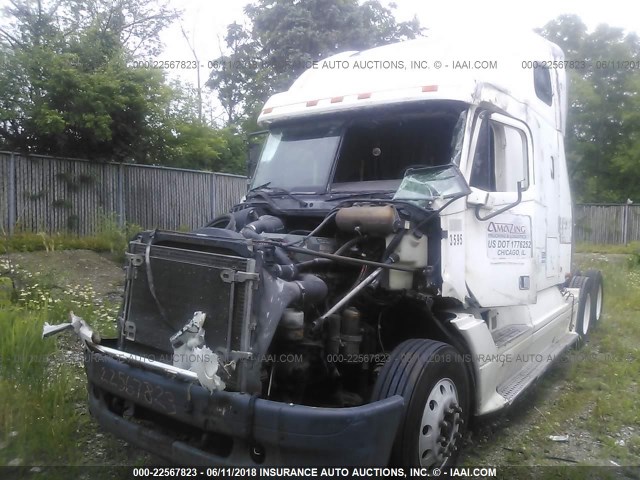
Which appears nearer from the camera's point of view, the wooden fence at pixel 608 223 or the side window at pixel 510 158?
the side window at pixel 510 158

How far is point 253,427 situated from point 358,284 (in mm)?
1143

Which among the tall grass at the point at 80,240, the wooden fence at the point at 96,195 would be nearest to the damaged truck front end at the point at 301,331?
the tall grass at the point at 80,240

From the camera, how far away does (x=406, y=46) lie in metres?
5.11

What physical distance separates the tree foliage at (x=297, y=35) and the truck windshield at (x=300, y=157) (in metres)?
13.0

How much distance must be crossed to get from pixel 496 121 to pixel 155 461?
363 cm

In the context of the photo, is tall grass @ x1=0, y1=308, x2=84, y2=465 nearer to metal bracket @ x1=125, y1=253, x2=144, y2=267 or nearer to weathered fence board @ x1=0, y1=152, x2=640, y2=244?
metal bracket @ x1=125, y1=253, x2=144, y2=267

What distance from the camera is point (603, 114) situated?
975 inches

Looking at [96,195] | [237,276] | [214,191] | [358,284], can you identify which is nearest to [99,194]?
[96,195]

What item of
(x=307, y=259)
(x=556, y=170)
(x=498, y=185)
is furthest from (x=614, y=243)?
(x=307, y=259)

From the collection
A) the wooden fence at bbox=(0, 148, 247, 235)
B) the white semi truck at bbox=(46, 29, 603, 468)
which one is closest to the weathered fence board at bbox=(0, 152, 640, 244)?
the wooden fence at bbox=(0, 148, 247, 235)

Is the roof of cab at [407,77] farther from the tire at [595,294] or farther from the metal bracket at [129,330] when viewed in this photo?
the tire at [595,294]

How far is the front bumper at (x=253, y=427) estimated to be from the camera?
9.13 feet

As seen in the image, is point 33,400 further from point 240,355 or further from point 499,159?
point 499,159

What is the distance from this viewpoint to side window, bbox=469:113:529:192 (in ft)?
14.1
